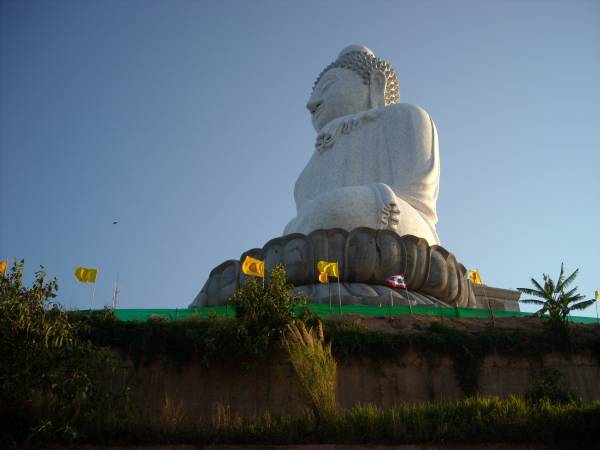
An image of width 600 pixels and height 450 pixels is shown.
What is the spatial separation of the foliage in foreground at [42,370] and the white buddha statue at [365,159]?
651cm

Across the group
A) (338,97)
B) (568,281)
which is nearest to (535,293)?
(568,281)

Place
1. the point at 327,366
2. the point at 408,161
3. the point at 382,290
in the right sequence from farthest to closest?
the point at 408,161 < the point at 382,290 < the point at 327,366

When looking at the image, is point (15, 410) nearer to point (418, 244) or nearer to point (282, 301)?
point (282, 301)

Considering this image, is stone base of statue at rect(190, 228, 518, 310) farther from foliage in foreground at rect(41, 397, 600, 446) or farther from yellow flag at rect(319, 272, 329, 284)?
foliage in foreground at rect(41, 397, 600, 446)

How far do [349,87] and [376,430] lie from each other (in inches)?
500

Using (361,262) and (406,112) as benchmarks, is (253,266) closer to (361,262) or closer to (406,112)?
(361,262)

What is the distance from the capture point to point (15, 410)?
5.56 m

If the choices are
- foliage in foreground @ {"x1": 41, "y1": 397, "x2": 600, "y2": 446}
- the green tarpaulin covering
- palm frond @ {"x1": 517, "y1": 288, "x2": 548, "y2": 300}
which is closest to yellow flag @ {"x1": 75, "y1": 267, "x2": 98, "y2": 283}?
the green tarpaulin covering

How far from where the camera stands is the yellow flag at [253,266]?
34.3ft

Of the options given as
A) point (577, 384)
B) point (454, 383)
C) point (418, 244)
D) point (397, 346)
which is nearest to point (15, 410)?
point (397, 346)

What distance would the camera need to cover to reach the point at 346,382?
7520mm

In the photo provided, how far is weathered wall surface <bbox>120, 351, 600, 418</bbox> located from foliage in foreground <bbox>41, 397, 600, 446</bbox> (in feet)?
4.90

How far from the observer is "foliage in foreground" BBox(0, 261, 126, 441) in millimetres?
5484

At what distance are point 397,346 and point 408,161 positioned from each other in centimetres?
756
